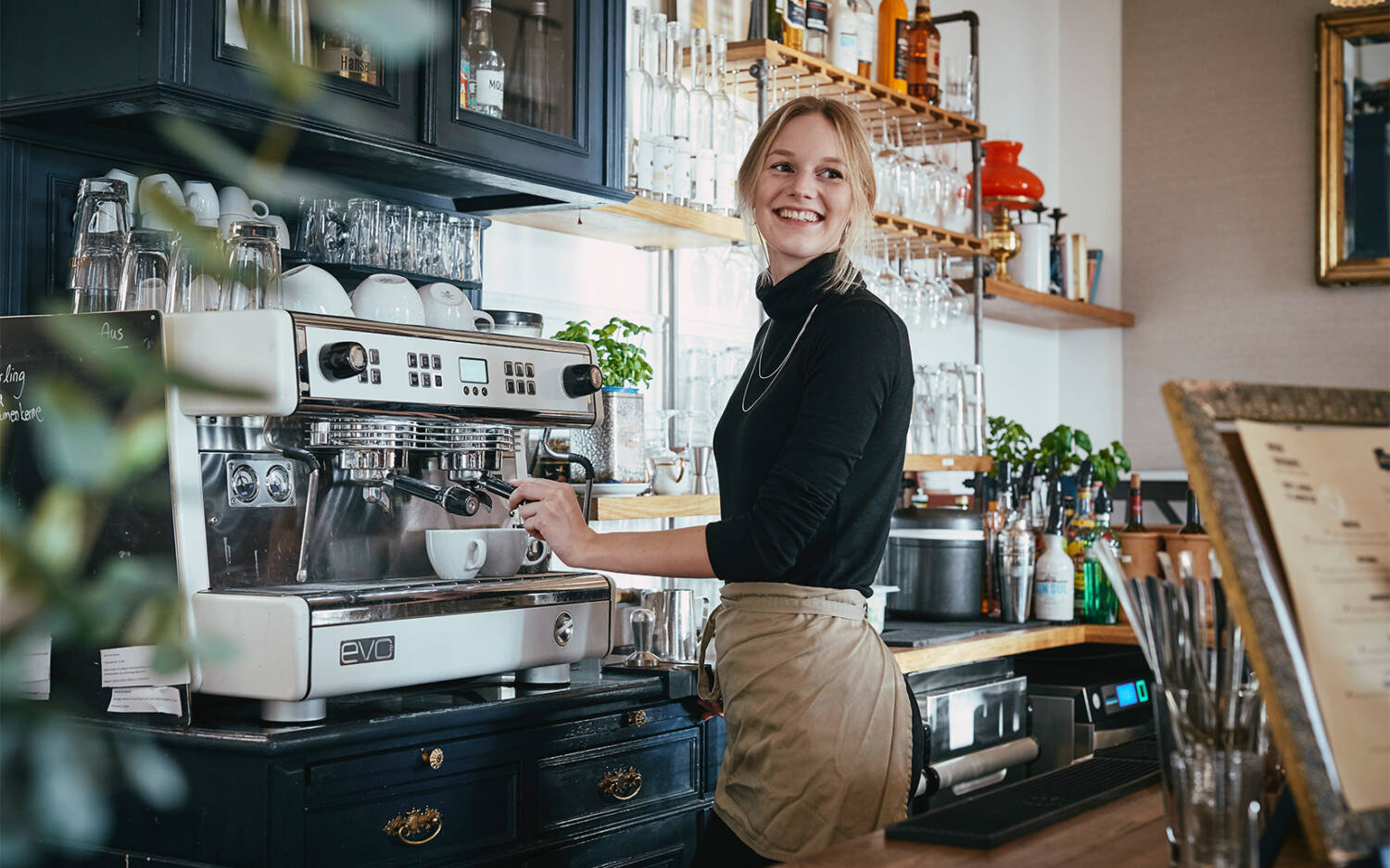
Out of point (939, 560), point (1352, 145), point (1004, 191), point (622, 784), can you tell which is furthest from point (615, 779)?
point (1352, 145)

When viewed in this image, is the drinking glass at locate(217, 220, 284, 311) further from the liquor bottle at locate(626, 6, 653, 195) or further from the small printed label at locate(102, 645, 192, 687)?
the liquor bottle at locate(626, 6, 653, 195)

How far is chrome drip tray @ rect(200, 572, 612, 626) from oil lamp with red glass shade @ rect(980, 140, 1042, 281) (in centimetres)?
258

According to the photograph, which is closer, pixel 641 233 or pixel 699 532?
pixel 699 532

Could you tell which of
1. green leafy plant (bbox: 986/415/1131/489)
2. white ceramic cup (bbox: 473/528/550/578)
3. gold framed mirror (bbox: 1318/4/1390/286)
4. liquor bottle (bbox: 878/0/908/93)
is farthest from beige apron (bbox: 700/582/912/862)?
gold framed mirror (bbox: 1318/4/1390/286)

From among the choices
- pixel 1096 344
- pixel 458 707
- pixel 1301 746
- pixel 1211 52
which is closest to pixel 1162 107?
pixel 1211 52

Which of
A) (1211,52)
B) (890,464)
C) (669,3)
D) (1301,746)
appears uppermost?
(1211,52)

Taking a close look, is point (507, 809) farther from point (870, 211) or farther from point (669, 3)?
point (669, 3)

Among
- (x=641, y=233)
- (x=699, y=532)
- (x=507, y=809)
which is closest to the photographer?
(x=699, y=532)

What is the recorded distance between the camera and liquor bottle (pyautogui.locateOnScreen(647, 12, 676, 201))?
266 cm

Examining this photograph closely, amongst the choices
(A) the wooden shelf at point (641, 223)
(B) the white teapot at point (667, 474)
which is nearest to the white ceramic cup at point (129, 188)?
(A) the wooden shelf at point (641, 223)

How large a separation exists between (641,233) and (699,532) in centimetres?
125

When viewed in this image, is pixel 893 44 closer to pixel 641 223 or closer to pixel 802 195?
pixel 641 223

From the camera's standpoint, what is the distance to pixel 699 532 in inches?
67.7

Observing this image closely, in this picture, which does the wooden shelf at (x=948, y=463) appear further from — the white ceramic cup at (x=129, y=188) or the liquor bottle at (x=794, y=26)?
the white ceramic cup at (x=129, y=188)
